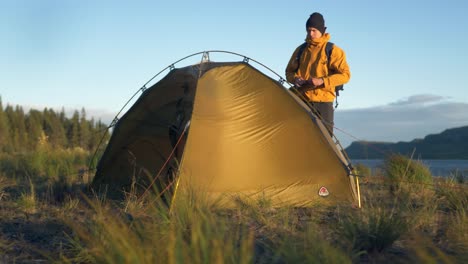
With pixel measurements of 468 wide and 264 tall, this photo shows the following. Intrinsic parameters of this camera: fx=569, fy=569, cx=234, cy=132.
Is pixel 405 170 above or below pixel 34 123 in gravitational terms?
below

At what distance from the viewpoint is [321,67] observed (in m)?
8.15

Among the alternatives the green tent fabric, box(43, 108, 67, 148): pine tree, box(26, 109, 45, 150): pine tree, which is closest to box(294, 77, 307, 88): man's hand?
the green tent fabric

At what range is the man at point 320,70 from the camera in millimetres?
8008

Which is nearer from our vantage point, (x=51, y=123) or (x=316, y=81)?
(x=316, y=81)

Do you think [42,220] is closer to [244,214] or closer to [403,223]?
[244,214]

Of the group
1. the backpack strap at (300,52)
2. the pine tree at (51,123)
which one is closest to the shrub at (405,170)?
the backpack strap at (300,52)

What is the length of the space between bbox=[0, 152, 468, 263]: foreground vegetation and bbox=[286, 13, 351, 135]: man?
162 cm

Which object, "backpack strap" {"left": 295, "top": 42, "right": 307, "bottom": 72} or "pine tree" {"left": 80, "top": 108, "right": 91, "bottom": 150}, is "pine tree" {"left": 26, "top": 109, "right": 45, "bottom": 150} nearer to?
"pine tree" {"left": 80, "top": 108, "right": 91, "bottom": 150}

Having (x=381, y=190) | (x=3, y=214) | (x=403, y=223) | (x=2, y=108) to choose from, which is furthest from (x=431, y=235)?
(x=2, y=108)

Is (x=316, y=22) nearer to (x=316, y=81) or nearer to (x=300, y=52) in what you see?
(x=300, y=52)

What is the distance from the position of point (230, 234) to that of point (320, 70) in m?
4.65

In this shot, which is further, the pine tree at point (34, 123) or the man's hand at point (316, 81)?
the pine tree at point (34, 123)

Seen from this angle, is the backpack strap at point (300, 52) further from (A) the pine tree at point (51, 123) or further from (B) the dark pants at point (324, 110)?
(A) the pine tree at point (51, 123)

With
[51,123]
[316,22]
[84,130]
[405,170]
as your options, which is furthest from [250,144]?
[51,123]
